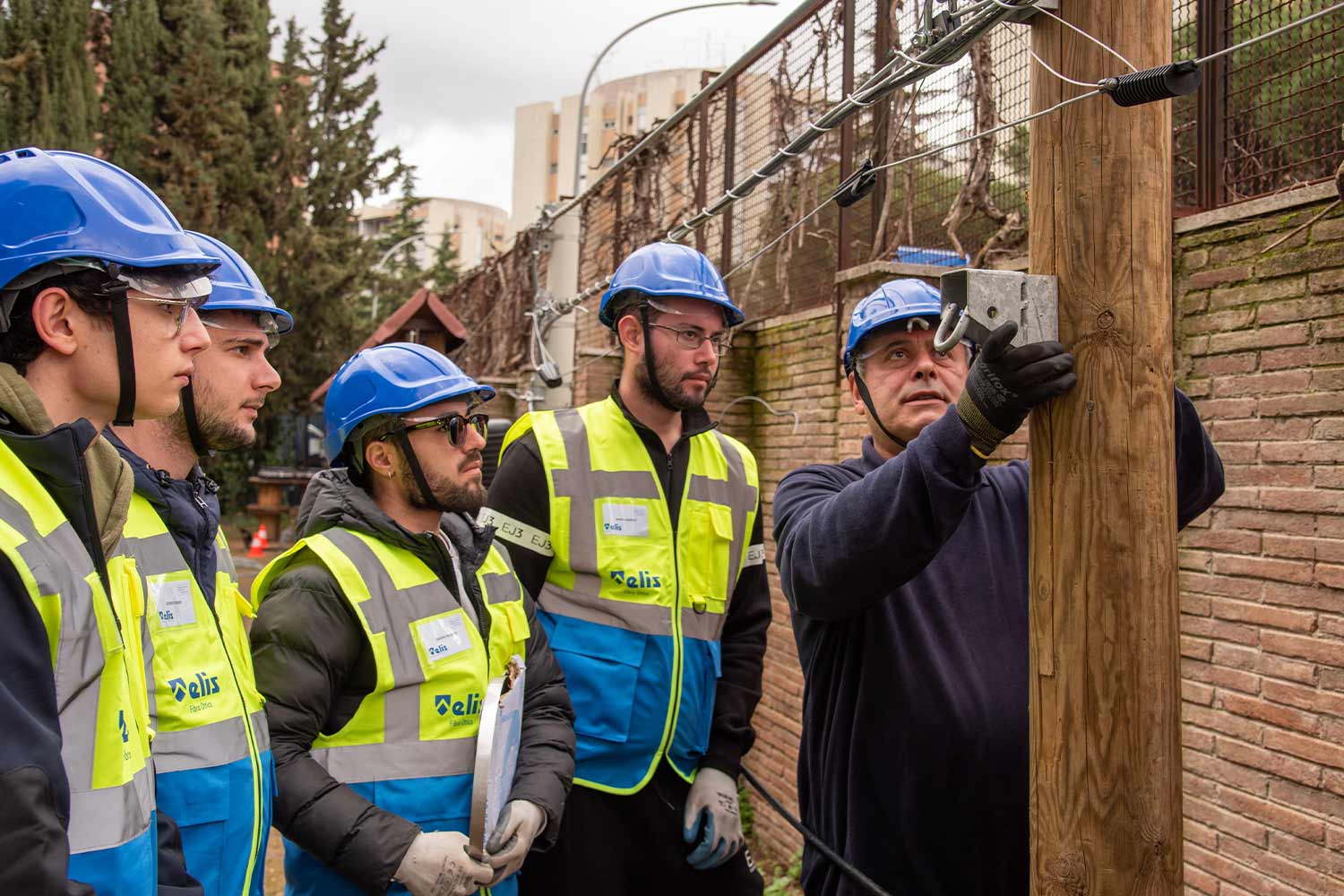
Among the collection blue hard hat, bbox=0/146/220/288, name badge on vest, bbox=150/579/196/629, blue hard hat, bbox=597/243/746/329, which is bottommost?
name badge on vest, bbox=150/579/196/629

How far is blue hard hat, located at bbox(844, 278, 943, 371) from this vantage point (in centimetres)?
250

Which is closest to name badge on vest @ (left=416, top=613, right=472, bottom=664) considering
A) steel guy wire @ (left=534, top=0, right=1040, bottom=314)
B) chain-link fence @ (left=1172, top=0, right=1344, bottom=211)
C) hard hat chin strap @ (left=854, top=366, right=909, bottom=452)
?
hard hat chin strap @ (left=854, top=366, right=909, bottom=452)

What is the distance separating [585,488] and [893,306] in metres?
1.07

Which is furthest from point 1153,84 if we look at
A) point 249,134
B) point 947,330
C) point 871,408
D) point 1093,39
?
point 249,134

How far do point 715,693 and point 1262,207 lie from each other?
2.47m

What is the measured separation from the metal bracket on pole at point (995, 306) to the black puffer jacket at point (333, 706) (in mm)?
1534

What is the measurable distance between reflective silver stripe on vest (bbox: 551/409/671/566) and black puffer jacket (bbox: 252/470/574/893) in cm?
38

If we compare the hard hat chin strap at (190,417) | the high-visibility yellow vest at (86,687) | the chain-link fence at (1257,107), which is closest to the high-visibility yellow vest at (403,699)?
the hard hat chin strap at (190,417)

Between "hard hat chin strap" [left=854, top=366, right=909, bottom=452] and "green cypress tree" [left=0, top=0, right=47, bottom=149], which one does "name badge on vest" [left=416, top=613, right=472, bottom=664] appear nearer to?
"hard hat chin strap" [left=854, top=366, right=909, bottom=452]

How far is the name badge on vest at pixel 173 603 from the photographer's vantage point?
2.14m

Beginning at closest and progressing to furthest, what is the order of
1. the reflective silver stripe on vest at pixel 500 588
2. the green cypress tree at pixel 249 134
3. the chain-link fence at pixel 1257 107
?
the reflective silver stripe on vest at pixel 500 588
the chain-link fence at pixel 1257 107
the green cypress tree at pixel 249 134

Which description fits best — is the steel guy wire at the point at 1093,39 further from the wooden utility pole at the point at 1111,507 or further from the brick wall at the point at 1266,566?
the brick wall at the point at 1266,566

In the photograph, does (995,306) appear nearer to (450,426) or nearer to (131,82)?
(450,426)

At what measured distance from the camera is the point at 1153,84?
1.61m
